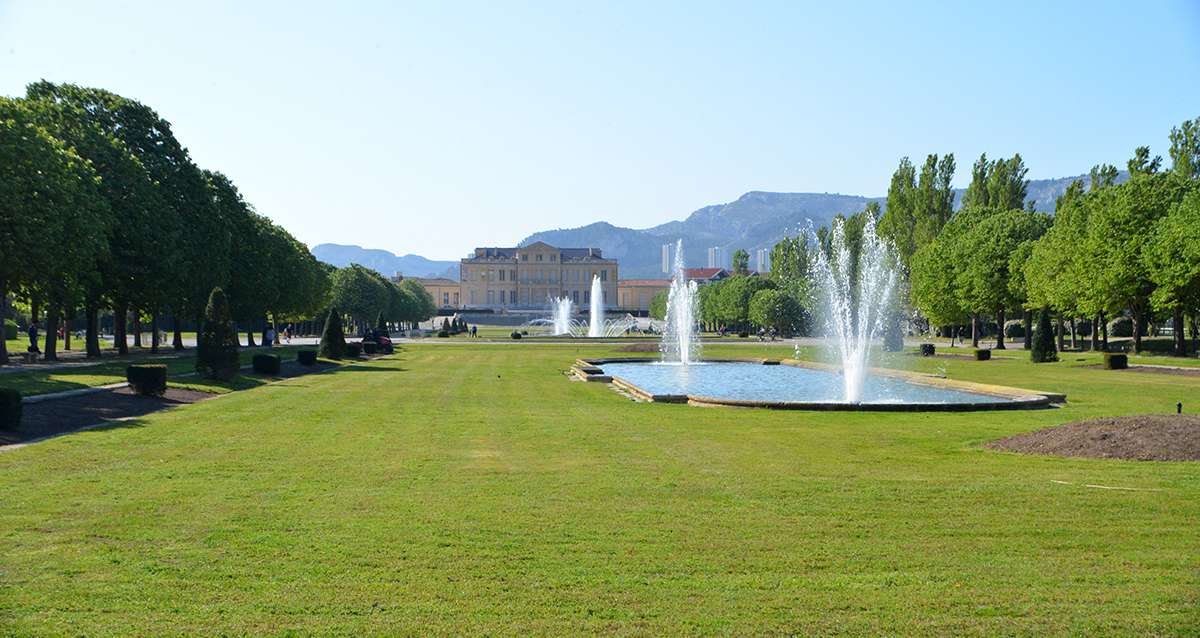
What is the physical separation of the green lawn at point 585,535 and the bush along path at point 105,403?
49.7 inches

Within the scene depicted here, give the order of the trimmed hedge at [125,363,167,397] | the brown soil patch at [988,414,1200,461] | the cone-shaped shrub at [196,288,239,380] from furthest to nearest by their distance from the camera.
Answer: the cone-shaped shrub at [196,288,239,380] < the trimmed hedge at [125,363,167,397] < the brown soil patch at [988,414,1200,461]

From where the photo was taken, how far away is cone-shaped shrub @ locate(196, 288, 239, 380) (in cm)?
3166

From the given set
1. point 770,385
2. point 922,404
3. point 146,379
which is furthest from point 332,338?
point 922,404

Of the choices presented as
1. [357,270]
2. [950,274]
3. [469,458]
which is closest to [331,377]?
[469,458]

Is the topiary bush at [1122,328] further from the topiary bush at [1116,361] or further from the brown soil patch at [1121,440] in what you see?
the brown soil patch at [1121,440]

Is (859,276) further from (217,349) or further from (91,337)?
(217,349)

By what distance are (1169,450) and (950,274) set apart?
175 ft

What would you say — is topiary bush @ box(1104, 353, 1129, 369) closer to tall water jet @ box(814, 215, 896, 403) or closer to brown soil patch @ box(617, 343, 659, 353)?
tall water jet @ box(814, 215, 896, 403)

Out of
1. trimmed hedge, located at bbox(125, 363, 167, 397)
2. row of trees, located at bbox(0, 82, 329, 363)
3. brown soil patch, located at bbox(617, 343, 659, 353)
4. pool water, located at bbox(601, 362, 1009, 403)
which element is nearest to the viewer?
trimmed hedge, located at bbox(125, 363, 167, 397)

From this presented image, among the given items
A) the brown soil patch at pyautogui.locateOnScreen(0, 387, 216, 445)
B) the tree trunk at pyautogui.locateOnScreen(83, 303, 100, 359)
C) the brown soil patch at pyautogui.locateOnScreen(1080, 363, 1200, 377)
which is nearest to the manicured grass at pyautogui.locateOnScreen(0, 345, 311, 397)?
the brown soil patch at pyautogui.locateOnScreen(0, 387, 216, 445)

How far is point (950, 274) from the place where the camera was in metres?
66.2

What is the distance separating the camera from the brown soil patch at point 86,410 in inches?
717

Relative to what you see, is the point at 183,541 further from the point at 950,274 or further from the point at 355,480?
the point at 950,274

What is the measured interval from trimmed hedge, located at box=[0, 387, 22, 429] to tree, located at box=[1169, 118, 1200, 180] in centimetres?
5456
